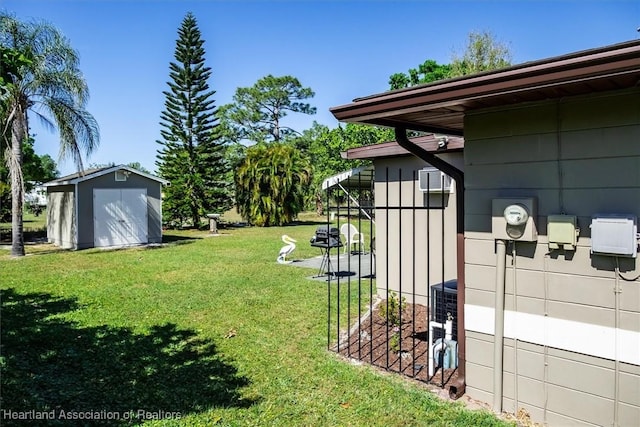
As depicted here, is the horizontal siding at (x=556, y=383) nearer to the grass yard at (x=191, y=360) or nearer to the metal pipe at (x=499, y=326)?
the metal pipe at (x=499, y=326)

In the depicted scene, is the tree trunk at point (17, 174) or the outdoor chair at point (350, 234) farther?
the tree trunk at point (17, 174)

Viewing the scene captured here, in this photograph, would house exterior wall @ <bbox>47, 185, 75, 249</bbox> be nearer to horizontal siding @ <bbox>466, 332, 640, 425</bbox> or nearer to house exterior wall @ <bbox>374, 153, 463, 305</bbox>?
house exterior wall @ <bbox>374, 153, 463, 305</bbox>

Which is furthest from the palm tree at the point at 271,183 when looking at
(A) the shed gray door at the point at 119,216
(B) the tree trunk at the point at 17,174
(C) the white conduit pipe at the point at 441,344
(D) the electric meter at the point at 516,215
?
(D) the electric meter at the point at 516,215

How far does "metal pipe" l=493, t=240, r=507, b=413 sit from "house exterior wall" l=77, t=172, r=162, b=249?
13239mm

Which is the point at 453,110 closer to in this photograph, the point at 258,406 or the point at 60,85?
the point at 258,406

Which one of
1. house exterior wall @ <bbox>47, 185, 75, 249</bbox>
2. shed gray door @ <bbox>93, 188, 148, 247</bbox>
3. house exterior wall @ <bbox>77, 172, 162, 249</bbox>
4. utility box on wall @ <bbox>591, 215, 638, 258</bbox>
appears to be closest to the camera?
utility box on wall @ <bbox>591, 215, 638, 258</bbox>

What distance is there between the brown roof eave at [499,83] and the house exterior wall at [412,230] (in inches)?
95.0

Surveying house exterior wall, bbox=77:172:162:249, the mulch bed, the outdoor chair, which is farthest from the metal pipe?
house exterior wall, bbox=77:172:162:249

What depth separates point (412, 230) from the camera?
5.85m

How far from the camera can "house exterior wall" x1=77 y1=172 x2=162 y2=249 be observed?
43.0 feet

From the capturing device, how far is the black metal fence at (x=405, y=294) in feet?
12.0

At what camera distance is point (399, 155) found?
18.7 feet

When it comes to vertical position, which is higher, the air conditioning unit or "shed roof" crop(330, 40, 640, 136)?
"shed roof" crop(330, 40, 640, 136)

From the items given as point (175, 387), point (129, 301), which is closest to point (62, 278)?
point (129, 301)
